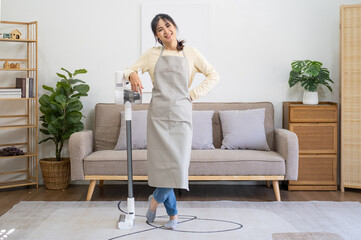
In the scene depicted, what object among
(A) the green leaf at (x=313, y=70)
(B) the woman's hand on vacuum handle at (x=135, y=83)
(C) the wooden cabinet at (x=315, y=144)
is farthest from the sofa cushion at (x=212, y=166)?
(B) the woman's hand on vacuum handle at (x=135, y=83)

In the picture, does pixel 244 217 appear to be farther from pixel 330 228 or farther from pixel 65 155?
pixel 65 155

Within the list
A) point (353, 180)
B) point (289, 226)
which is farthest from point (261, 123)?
point (289, 226)

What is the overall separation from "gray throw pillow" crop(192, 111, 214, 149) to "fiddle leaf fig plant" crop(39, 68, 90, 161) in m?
1.13

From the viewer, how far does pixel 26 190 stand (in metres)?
4.70

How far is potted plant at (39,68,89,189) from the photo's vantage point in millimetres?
4625

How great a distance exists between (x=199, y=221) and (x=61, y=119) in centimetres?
198

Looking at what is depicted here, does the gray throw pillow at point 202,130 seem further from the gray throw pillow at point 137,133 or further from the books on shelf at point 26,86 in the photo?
the books on shelf at point 26,86

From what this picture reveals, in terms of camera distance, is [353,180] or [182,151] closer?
[182,151]

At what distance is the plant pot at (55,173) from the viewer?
4.69 metres

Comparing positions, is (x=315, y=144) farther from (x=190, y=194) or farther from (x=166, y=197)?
(x=166, y=197)

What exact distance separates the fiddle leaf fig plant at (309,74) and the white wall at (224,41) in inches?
7.4

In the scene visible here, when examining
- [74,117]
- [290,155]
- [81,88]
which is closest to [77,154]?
[74,117]

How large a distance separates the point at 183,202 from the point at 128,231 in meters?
1.04

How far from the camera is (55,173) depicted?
15.4 feet
